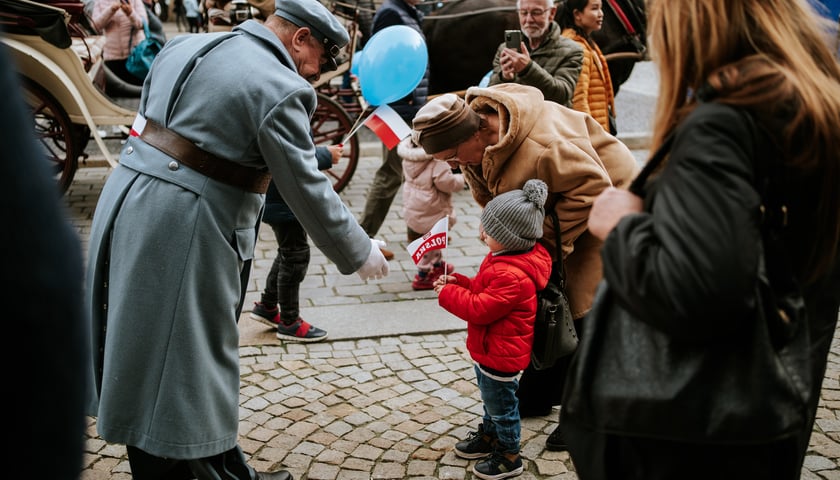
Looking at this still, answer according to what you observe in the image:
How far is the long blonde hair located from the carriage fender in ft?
19.0

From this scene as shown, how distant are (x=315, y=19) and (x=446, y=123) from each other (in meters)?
0.61

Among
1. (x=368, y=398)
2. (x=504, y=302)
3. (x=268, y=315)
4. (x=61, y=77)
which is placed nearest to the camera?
(x=504, y=302)

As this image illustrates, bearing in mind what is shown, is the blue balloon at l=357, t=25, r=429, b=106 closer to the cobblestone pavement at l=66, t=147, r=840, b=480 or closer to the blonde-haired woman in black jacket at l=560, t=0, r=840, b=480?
the cobblestone pavement at l=66, t=147, r=840, b=480

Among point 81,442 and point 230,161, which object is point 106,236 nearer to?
point 230,161

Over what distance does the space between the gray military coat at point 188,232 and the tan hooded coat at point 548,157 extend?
2.49ft

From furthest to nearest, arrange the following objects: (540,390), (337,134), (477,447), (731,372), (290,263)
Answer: (337,134) → (290,263) → (540,390) → (477,447) → (731,372)

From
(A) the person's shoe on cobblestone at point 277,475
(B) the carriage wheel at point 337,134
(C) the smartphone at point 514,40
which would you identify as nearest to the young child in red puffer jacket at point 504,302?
(A) the person's shoe on cobblestone at point 277,475

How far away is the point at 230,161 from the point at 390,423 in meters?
1.73

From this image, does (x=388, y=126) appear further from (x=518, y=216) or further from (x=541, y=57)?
(x=541, y=57)

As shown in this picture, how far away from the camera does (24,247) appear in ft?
3.09

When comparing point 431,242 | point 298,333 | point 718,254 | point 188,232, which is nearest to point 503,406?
point 431,242

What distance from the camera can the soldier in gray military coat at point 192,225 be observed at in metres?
2.60

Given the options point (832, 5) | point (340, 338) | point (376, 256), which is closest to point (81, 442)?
point (376, 256)

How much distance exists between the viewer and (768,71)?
1568 millimetres
